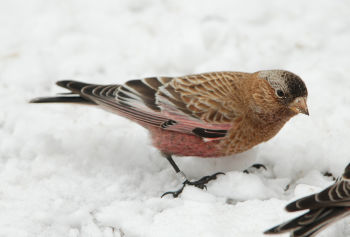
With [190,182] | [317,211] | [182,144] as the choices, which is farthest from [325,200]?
[182,144]

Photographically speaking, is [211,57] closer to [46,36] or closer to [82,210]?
[46,36]

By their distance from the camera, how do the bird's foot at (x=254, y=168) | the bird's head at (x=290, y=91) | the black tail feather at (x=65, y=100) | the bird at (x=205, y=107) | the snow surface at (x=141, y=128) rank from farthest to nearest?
the black tail feather at (x=65, y=100)
the bird's foot at (x=254, y=168)
the bird at (x=205, y=107)
the bird's head at (x=290, y=91)
the snow surface at (x=141, y=128)


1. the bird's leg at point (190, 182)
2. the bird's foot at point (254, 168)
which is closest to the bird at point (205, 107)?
the bird's leg at point (190, 182)

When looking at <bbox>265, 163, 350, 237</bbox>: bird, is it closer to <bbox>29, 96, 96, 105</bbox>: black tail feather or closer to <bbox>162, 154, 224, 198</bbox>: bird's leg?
<bbox>162, 154, 224, 198</bbox>: bird's leg

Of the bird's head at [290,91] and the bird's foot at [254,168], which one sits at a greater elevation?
the bird's head at [290,91]

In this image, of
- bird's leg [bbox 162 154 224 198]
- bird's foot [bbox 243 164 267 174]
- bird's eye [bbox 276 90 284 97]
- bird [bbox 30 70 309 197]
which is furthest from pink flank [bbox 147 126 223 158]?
bird's eye [bbox 276 90 284 97]

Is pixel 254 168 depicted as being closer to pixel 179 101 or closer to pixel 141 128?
pixel 179 101

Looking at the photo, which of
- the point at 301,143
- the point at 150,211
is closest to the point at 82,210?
the point at 150,211

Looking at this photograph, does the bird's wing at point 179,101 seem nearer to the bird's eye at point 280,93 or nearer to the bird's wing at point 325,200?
the bird's eye at point 280,93
